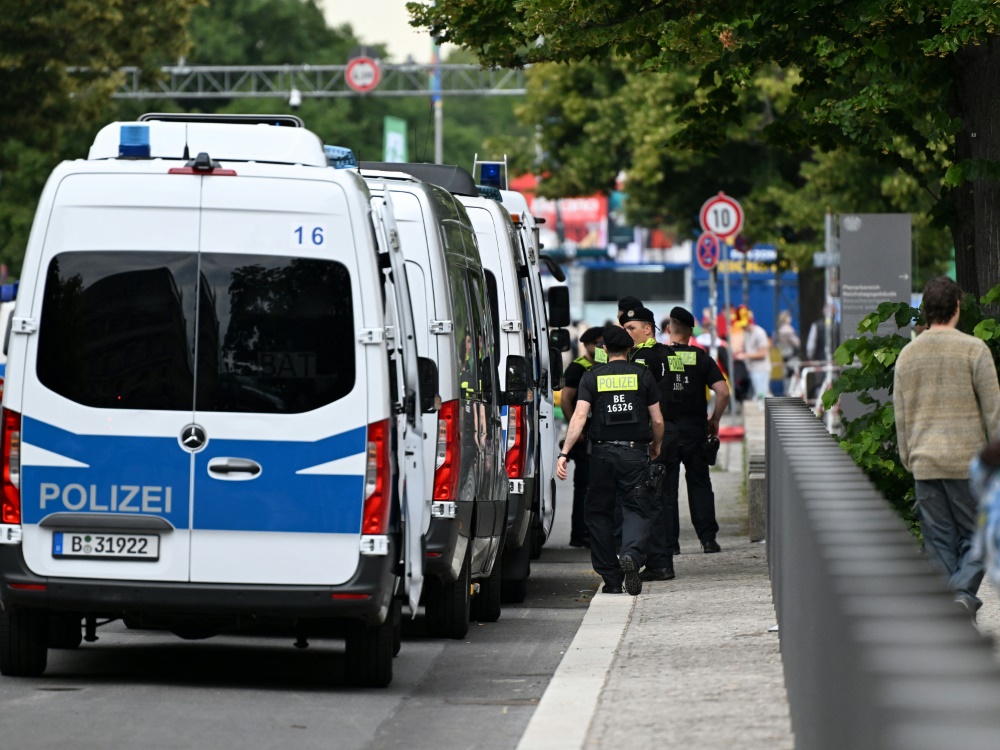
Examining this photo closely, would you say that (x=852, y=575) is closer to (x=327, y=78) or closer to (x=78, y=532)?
(x=78, y=532)

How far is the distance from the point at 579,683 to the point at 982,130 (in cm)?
629

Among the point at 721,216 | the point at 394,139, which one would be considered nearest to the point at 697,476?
the point at 721,216

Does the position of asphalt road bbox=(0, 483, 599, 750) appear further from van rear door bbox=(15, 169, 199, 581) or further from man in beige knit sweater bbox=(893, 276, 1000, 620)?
man in beige knit sweater bbox=(893, 276, 1000, 620)

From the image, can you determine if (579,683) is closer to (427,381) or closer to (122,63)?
(427,381)

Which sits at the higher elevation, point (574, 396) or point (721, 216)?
point (721, 216)

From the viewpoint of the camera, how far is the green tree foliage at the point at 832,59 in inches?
510

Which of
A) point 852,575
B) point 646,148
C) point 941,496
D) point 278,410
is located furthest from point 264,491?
point 646,148

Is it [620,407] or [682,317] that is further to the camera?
[682,317]

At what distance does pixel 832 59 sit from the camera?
13109 millimetres

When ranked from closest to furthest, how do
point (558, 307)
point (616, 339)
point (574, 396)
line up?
point (616, 339), point (574, 396), point (558, 307)

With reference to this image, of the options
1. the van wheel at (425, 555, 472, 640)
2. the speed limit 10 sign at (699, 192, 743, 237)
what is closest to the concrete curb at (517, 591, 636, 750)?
the van wheel at (425, 555, 472, 640)

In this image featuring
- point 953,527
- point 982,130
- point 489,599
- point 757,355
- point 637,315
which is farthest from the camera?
point 757,355

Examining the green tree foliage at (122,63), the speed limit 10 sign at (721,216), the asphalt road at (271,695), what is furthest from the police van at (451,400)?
the speed limit 10 sign at (721,216)

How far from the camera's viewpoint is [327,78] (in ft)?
221
